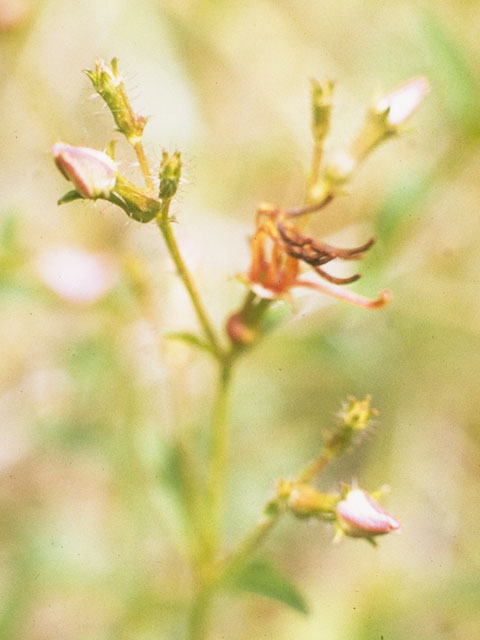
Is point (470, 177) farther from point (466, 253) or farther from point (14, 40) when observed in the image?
point (14, 40)

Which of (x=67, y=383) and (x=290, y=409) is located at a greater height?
(x=67, y=383)

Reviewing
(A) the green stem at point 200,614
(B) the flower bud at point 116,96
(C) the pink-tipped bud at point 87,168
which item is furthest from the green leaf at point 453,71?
(A) the green stem at point 200,614

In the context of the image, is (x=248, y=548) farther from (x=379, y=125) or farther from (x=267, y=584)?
(x=379, y=125)

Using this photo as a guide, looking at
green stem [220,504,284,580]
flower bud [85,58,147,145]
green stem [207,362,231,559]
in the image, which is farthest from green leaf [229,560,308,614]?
flower bud [85,58,147,145]

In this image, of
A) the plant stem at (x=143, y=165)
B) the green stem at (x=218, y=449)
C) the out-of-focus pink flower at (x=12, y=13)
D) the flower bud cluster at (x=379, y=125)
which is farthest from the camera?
the out-of-focus pink flower at (x=12, y=13)

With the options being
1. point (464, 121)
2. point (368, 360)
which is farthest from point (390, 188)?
point (368, 360)

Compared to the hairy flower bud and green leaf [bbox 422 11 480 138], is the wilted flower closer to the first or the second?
the hairy flower bud

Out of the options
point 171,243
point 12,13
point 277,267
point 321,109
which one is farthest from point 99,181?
point 12,13

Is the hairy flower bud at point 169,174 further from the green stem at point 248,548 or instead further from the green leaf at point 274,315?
the green stem at point 248,548
